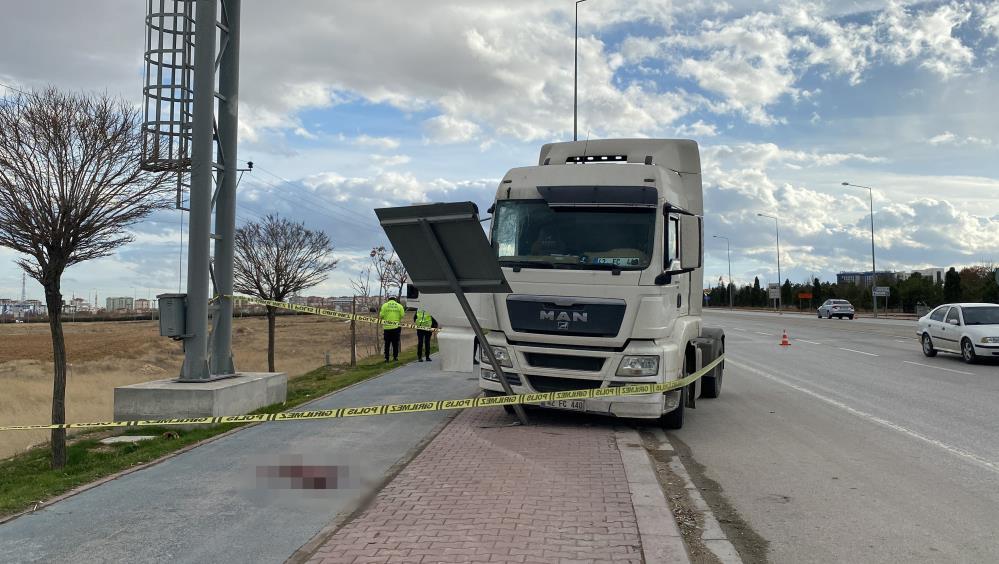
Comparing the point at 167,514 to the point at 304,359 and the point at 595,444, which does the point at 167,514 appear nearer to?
the point at 595,444

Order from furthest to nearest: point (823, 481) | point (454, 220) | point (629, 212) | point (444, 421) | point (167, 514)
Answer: point (444, 421) → point (629, 212) → point (454, 220) → point (823, 481) → point (167, 514)

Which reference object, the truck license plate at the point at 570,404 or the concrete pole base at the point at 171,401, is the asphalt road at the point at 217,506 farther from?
the truck license plate at the point at 570,404

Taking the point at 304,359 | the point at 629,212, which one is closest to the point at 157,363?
the point at 304,359

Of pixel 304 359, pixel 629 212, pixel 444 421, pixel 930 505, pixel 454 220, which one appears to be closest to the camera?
pixel 930 505

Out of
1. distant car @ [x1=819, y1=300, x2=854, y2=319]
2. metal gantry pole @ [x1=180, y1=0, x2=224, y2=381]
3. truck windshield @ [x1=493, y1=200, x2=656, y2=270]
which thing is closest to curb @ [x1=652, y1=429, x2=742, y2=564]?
truck windshield @ [x1=493, y1=200, x2=656, y2=270]

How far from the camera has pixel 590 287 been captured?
8.29 m

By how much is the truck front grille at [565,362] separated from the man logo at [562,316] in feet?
1.44

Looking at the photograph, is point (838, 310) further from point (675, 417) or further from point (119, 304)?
point (119, 304)

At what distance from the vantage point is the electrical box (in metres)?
9.71

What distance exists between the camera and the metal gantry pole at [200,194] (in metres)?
9.72

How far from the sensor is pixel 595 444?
7.83 m

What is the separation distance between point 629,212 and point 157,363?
28.4 m

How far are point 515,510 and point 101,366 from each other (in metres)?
25.9

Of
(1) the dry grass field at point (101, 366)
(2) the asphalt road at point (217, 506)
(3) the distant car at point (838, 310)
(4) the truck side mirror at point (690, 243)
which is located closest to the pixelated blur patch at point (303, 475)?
(2) the asphalt road at point (217, 506)
